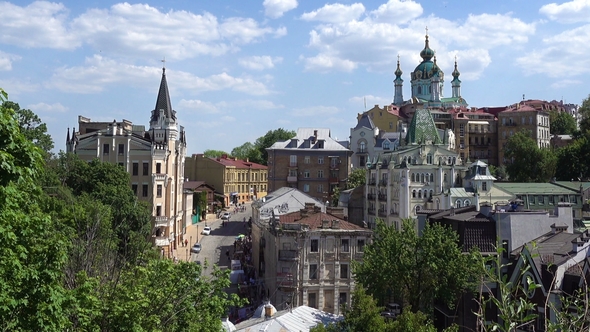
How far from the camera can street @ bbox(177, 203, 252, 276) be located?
178ft

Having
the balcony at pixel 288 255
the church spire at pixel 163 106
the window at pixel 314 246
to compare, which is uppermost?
the church spire at pixel 163 106

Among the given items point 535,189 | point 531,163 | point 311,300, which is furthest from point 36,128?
point 531,163

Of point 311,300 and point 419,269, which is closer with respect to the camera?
point 419,269

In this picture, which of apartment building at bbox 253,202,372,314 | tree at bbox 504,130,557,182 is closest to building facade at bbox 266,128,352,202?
tree at bbox 504,130,557,182

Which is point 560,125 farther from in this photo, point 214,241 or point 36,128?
point 36,128

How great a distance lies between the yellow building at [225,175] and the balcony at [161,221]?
4488 centimetres

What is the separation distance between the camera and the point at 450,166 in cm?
5997

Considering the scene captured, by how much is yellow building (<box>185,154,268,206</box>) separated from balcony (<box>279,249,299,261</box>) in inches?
2471

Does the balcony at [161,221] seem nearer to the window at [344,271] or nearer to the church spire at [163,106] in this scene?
the church spire at [163,106]

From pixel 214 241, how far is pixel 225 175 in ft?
123

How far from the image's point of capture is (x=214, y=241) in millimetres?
64812

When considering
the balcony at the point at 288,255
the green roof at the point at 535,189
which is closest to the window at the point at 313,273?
the balcony at the point at 288,255

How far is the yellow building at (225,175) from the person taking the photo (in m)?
102

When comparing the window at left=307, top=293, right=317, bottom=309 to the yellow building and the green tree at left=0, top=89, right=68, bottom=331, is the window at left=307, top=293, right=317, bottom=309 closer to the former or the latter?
the green tree at left=0, top=89, right=68, bottom=331
